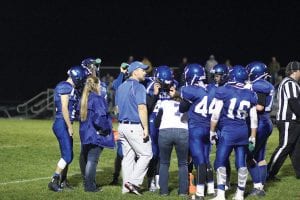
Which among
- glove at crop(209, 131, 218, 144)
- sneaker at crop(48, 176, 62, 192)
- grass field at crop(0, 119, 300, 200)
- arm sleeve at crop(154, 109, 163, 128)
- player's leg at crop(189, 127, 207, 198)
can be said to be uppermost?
arm sleeve at crop(154, 109, 163, 128)

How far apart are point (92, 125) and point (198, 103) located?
154 centimetres

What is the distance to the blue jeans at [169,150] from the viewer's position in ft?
29.1

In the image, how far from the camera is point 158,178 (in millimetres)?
9617

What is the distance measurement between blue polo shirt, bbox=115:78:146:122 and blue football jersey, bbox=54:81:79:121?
0.73m

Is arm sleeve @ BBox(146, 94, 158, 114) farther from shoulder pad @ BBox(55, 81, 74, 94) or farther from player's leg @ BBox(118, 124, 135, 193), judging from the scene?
shoulder pad @ BBox(55, 81, 74, 94)

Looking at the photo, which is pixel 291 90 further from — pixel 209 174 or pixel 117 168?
pixel 117 168

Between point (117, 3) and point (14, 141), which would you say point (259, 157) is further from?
point (117, 3)

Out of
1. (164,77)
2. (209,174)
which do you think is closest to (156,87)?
(164,77)

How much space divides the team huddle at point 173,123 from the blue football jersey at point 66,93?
0.01 meters

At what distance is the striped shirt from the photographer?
34.8 feet

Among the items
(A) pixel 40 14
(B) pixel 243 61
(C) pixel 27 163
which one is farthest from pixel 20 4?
(C) pixel 27 163

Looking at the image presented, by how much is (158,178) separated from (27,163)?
3.77 meters

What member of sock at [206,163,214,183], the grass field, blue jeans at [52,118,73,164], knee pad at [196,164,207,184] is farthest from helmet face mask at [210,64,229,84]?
blue jeans at [52,118,73,164]

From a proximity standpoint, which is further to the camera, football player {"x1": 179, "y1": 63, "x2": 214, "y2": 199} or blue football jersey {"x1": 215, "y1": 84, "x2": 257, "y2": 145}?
football player {"x1": 179, "y1": 63, "x2": 214, "y2": 199}
